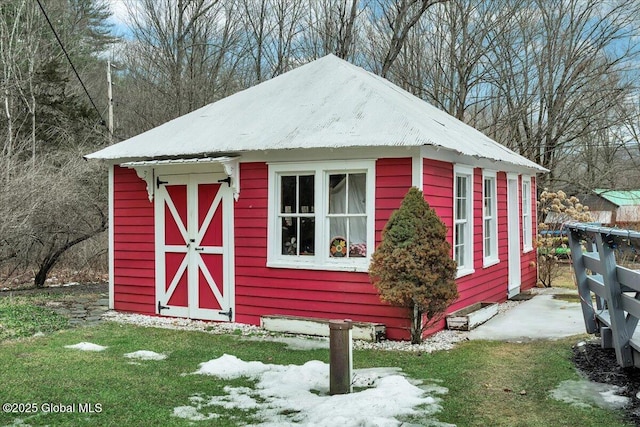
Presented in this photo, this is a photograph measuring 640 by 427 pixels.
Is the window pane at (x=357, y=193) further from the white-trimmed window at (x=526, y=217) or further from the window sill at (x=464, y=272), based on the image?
the white-trimmed window at (x=526, y=217)

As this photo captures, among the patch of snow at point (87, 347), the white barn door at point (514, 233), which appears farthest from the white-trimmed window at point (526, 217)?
the patch of snow at point (87, 347)

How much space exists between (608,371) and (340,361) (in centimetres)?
272

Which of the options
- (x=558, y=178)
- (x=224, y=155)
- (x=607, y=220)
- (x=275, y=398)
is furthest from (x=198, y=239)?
(x=607, y=220)

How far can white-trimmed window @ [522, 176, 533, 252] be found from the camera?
12938 mm

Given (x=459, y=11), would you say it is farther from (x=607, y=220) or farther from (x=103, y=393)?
(x=103, y=393)

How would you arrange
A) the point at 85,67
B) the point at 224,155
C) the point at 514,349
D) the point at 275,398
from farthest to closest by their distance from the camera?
the point at 85,67, the point at 224,155, the point at 514,349, the point at 275,398

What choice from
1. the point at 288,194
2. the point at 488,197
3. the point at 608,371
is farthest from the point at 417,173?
the point at 488,197

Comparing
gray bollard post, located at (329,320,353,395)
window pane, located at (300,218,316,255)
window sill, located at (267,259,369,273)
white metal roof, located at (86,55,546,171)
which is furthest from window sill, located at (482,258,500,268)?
gray bollard post, located at (329,320,353,395)

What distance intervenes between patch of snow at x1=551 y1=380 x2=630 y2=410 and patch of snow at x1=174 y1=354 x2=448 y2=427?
40.7 inches

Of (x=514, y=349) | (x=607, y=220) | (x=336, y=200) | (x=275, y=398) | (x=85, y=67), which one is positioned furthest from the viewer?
(x=607, y=220)

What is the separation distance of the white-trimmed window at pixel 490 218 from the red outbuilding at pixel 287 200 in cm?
7

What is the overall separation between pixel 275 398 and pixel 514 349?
3.39 meters

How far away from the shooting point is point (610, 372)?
563 cm

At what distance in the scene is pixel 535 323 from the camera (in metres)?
8.71
